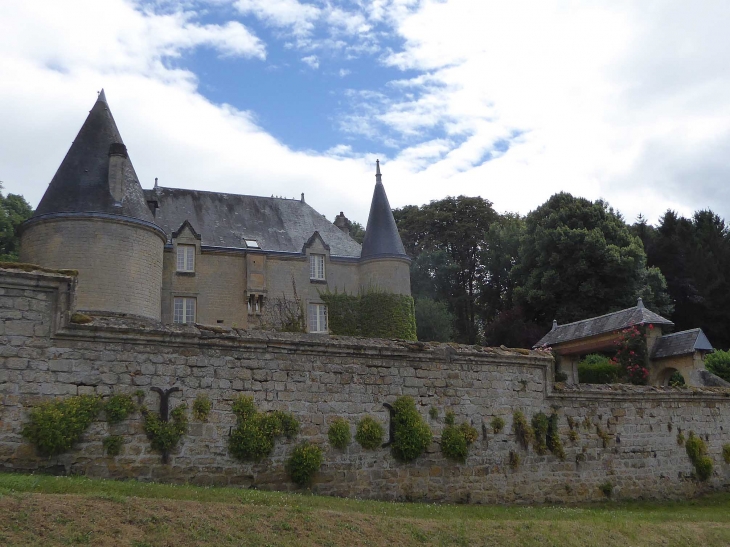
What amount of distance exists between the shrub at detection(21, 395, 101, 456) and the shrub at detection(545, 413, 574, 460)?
350 inches

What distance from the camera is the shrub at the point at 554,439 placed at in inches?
582

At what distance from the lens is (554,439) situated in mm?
14836

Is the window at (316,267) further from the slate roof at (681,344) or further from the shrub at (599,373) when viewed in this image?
the slate roof at (681,344)

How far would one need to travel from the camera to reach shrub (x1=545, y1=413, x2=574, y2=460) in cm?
1477

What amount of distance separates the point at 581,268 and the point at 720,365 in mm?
16030

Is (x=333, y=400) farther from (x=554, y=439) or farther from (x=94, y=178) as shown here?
(x=94, y=178)

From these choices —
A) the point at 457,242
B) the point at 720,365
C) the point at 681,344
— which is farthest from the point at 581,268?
the point at 681,344

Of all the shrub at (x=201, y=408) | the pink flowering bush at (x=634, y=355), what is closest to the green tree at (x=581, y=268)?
the pink flowering bush at (x=634, y=355)

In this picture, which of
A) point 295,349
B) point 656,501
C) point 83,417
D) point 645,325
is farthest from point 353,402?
point 645,325

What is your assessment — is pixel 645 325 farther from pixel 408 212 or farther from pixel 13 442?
pixel 408 212

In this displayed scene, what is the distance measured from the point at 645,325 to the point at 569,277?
1607 centimetres

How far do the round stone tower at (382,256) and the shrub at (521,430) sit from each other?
22.6 m

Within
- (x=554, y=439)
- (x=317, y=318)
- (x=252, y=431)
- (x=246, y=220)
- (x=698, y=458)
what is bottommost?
(x=698, y=458)

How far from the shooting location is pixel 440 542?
9.66 m
